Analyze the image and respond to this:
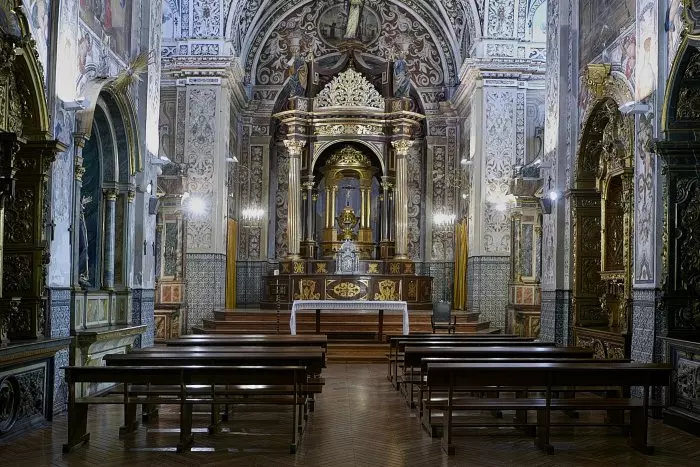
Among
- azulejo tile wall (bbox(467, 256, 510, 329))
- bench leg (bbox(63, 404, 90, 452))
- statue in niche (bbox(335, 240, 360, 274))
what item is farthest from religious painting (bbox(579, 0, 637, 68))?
statue in niche (bbox(335, 240, 360, 274))

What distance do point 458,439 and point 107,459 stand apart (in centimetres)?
337

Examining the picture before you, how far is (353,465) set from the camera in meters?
6.82

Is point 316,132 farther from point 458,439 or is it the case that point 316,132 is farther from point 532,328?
point 458,439

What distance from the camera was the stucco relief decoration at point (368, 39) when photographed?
24.0 m

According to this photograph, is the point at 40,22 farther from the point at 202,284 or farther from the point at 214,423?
the point at 202,284

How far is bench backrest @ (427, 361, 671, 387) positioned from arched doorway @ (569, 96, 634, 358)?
3080 millimetres

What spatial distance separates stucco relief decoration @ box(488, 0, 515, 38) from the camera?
20.6 meters

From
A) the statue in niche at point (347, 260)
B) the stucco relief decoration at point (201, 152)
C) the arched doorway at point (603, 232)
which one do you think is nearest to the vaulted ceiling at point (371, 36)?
the stucco relief decoration at point (201, 152)

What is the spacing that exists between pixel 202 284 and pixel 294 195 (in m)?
4.23

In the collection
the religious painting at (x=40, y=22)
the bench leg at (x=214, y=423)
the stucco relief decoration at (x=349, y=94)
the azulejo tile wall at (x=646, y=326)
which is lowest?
the bench leg at (x=214, y=423)

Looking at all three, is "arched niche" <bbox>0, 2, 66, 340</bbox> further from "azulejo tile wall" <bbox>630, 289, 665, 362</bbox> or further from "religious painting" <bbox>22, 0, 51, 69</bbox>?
"azulejo tile wall" <bbox>630, 289, 665, 362</bbox>

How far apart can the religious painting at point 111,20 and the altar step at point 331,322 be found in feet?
25.1

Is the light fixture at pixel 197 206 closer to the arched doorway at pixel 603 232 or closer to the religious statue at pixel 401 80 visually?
the religious statue at pixel 401 80

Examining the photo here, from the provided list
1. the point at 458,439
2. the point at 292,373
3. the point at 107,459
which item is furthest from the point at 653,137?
the point at 107,459
